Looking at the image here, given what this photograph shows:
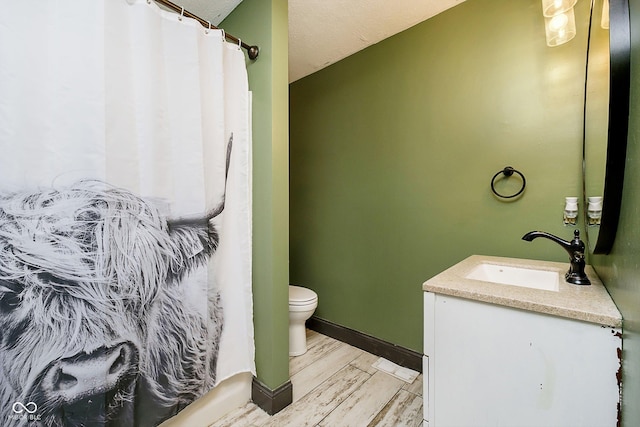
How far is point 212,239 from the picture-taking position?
55.1 inches

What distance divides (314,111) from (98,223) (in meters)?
1.99

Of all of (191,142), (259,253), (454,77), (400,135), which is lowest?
(259,253)

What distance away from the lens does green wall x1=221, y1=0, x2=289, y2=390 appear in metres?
1.49

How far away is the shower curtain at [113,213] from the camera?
3.04 feet

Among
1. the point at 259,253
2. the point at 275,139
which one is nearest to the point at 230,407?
the point at 259,253

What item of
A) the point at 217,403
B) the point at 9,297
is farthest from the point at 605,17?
the point at 217,403

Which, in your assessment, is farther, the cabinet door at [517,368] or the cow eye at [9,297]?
the cow eye at [9,297]

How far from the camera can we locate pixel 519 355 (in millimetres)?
857

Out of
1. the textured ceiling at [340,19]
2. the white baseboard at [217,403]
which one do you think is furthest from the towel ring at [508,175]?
the white baseboard at [217,403]

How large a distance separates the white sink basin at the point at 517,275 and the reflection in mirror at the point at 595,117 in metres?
0.21

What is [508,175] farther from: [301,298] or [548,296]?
[301,298]

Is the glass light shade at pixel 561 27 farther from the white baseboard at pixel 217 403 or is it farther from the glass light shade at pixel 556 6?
the white baseboard at pixel 217 403

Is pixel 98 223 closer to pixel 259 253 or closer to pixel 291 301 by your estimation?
pixel 259 253

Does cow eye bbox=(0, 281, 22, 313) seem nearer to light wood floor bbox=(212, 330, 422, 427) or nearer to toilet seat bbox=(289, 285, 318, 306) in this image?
light wood floor bbox=(212, 330, 422, 427)
